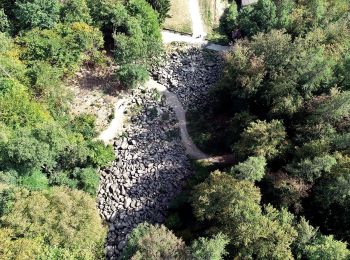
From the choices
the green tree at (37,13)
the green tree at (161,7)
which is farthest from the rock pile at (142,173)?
the green tree at (161,7)

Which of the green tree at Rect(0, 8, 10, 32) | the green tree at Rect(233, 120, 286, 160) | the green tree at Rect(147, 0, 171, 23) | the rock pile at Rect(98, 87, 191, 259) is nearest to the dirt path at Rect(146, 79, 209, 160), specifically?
the rock pile at Rect(98, 87, 191, 259)

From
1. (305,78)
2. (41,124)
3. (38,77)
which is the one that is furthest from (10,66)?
(305,78)

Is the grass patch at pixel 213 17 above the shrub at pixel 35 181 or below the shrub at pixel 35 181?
above

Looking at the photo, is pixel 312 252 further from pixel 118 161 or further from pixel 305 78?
pixel 118 161

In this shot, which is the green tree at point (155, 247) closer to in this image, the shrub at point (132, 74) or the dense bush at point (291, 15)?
the shrub at point (132, 74)

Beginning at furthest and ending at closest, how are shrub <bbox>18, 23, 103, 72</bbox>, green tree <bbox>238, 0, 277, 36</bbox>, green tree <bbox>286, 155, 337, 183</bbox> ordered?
1. green tree <bbox>238, 0, 277, 36</bbox>
2. shrub <bbox>18, 23, 103, 72</bbox>
3. green tree <bbox>286, 155, 337, 183</bbox>

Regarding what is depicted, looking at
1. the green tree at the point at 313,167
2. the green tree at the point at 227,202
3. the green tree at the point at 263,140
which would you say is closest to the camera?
the green tree at the point at 227,202

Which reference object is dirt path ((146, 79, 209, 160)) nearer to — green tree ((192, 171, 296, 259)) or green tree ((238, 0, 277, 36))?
green tree ((192, 171, 296, 259))
